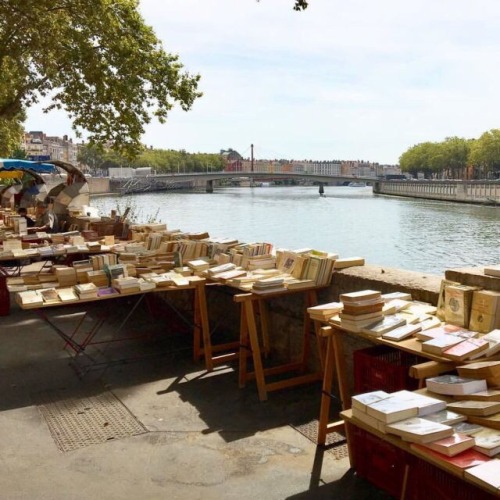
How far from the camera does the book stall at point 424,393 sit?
219 cm

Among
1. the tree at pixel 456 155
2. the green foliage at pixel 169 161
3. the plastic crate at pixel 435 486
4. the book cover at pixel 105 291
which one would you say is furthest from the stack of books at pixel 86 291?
the green foliage at pixel 169 161

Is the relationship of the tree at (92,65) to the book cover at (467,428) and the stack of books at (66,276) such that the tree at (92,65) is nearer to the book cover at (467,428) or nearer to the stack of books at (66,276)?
the stack of books at (66,276)

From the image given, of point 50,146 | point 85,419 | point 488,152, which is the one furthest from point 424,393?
point 50,146

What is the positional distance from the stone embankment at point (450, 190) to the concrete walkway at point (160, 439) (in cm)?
5598

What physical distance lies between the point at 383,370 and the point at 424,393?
607 millimetres

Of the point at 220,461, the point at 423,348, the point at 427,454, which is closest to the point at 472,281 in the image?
the point at 423,348

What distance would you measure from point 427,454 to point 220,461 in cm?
153

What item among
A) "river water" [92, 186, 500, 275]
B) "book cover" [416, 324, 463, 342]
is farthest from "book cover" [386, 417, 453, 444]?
"river water" [92, 186, 500, 275]

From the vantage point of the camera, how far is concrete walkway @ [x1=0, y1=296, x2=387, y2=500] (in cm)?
310

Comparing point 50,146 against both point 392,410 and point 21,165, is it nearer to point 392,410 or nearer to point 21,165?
point 21,165

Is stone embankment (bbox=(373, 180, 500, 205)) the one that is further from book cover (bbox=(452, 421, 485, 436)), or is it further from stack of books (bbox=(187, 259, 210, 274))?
book cover (bbox=(452, 421, 485, 436))

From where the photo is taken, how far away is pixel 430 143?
102 m

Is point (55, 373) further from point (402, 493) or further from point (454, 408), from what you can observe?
point (454, 408)

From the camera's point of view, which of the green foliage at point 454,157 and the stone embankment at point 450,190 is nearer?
the stone embankment at point 450,190
